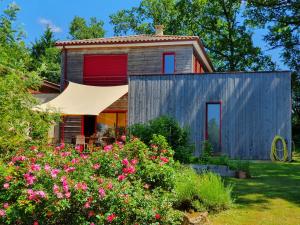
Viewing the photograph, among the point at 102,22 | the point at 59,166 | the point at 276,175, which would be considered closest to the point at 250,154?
the point at 276,175

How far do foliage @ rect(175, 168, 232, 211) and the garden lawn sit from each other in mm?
201

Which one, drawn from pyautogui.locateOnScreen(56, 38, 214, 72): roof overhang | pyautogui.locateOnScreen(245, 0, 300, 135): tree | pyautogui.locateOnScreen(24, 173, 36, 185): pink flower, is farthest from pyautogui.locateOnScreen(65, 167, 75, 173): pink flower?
pyautogui.locateOnScreen(245, 0, 300, 135): tree

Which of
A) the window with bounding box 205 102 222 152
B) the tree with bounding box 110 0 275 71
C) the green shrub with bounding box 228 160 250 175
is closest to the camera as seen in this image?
the green shrub with bounding box 228 160 250 175

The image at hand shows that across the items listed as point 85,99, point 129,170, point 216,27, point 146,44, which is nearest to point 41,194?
point 129,170

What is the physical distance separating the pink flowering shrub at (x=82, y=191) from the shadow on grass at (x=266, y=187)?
8.87ft

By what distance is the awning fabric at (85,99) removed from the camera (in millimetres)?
18703

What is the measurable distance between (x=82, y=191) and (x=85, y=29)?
48835mm

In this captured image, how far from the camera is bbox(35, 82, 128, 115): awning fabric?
18.7m

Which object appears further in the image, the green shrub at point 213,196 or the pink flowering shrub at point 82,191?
the green shrub at point 213,196

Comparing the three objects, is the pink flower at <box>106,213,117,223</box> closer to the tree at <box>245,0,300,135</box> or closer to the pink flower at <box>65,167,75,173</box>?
the pink flower at <box>65,167,75,173</box>

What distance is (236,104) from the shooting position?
18.5m

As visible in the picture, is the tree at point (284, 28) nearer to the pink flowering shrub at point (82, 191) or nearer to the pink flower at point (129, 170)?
the pink flowering shrub at point (82, 191)

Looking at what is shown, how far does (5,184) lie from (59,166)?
1050 mm

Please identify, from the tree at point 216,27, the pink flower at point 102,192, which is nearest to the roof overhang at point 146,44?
the tree at point 216,27
